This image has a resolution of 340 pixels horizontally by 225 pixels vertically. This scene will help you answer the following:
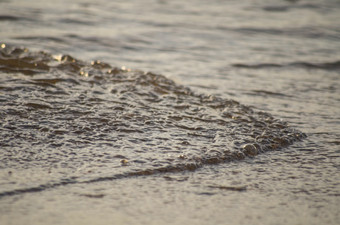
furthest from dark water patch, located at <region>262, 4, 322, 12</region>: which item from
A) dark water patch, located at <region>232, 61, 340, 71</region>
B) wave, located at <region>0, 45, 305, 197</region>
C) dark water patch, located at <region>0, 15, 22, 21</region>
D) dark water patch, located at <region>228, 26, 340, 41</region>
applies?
wave, located at <region>0, 45, 305, 197</region>

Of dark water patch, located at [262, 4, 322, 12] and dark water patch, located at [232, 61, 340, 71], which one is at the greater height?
dark water patch, located at [262, 4, 322, 12]

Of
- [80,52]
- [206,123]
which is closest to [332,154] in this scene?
[206,123]

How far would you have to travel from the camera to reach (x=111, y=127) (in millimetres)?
2639

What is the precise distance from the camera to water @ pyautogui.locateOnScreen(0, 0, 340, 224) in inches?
73.3

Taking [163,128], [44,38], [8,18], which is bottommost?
[163,128]

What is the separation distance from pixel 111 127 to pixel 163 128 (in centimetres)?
31

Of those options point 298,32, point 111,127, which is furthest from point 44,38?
point 298,32

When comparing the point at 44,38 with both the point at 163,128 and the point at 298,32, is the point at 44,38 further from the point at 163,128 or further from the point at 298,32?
the point at 298,32

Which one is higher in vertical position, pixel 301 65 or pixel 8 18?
pixel 8 18

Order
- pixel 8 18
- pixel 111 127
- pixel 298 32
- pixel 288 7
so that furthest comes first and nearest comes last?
pixel 288 7 → pixel 298 32 → pixel 8 18 → pixel 111 127

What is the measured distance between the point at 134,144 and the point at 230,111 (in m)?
0.95

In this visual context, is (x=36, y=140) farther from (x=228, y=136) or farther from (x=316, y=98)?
(x=316, y=98)

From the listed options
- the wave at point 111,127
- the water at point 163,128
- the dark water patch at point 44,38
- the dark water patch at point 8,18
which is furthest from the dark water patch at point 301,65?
the dark water patch at point 8,18

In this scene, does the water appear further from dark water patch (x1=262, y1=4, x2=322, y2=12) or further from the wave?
dark water patch (x1=262, y1=4, x2=322, y2=12)
